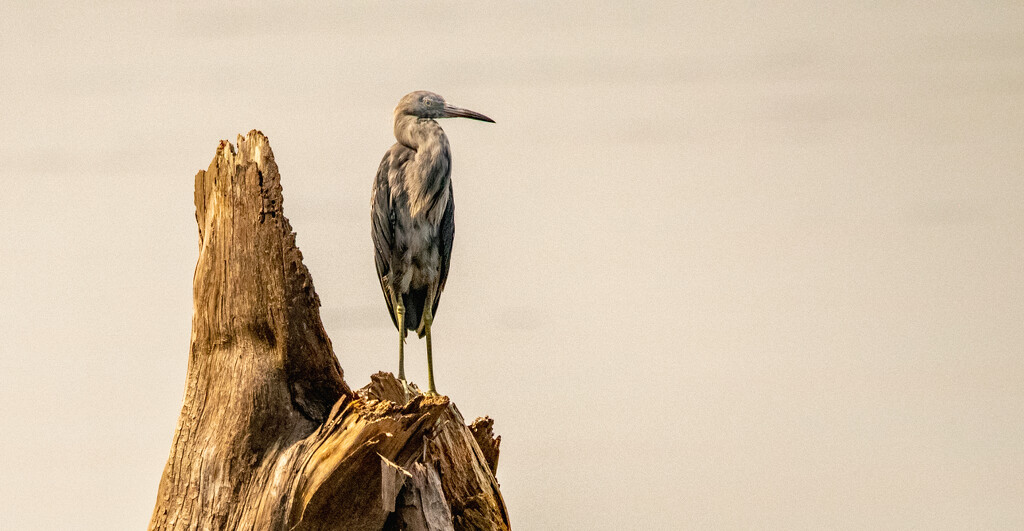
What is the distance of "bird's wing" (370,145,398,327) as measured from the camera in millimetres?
3217

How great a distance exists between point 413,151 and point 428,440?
997 millimetres

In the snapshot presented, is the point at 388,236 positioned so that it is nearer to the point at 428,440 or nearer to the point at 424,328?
the point at 424,328

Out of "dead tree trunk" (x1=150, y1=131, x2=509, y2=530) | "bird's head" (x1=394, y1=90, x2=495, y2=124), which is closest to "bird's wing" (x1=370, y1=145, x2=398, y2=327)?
"bird's head" (x1=394, y1=90, x2=495, y2=124)

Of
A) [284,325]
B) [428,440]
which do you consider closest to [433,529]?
[428,440]

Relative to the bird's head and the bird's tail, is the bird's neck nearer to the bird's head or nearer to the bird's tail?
the bird's head

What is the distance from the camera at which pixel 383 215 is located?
3227mm

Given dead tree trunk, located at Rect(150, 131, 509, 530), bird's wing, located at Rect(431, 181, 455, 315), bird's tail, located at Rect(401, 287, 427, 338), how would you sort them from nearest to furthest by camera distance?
dead tree trunk, located at Rect(150, 131, 509, 530) < bird's wing, located at Rect(431, 181, 455, 315) < bird's tail, located at Rect(401, 287, 427, 338)

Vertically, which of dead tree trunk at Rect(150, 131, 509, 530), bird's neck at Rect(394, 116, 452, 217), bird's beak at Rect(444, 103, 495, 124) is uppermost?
bird's beak at Rect(444, 103, 495, 124)

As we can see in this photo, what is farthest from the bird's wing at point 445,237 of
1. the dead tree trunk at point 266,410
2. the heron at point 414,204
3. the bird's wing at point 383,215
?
the dead tree trunk at point 266,410

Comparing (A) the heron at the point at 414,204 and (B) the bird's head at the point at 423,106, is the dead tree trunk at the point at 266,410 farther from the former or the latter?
(B) the bird's head at the point at 423,106

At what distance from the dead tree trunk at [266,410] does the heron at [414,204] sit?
493mm

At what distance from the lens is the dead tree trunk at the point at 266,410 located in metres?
2.55

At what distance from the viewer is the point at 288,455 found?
262cm

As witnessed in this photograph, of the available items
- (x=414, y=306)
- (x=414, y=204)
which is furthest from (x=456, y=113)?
(x=414, y=306)
